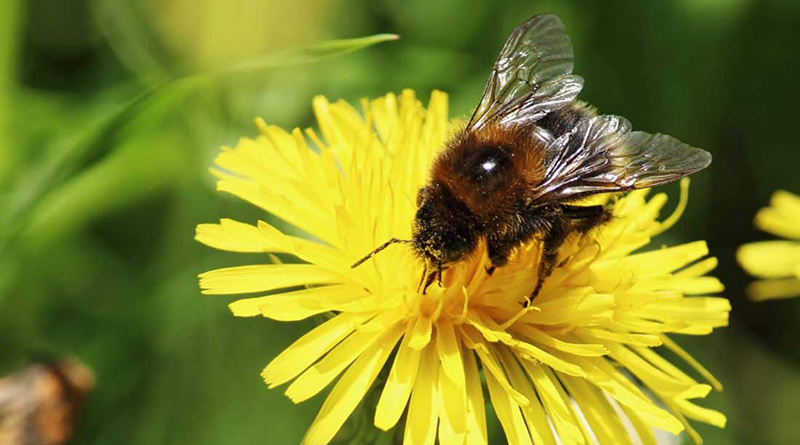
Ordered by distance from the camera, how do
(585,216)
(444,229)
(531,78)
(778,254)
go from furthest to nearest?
(778,254)
(531,78)
(585,216)
(444,229)

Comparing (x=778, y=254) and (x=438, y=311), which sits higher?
(x=438, y=311)

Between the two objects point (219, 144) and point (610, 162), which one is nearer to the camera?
point (610, 162)

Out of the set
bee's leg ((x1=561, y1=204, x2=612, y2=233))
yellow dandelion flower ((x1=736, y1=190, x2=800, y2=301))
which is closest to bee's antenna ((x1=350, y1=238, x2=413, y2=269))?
bee's leg ((x1=561, y1=204, x2=612, y2=233))

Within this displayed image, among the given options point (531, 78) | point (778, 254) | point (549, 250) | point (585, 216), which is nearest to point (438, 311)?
point (549, 250)

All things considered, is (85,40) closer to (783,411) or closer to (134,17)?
(134,17)

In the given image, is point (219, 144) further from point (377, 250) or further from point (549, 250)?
point (549, 250)

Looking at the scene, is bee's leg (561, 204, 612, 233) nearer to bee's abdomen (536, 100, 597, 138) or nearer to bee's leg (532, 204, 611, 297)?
bee's leg (532, 204, 611, 297)

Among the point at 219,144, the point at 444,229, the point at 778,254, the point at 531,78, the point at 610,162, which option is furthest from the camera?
the point at 219,144
